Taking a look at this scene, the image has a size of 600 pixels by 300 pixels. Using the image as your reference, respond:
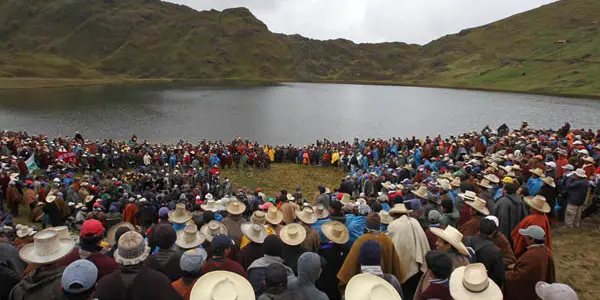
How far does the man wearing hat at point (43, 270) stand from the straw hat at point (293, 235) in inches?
131

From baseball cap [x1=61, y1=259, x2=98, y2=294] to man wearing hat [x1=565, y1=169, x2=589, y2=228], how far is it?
12.5 metres

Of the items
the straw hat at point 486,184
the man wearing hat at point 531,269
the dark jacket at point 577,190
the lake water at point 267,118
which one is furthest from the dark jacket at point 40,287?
the lake water at point 267,118

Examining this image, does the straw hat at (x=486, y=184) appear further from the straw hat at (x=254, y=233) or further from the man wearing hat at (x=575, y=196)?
the straw hat at (x=254, y=233)

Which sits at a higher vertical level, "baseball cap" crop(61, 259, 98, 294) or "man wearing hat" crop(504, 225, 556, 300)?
"baseball cap" crop(61, 259, 98, 294)

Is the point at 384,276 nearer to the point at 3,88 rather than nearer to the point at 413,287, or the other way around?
the point at 413,287

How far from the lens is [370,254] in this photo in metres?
5.25

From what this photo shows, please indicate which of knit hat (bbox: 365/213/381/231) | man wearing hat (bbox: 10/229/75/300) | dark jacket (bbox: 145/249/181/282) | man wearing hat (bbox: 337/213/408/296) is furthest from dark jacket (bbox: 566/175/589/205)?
man wearing hat (bbox: 10/229/75/300)

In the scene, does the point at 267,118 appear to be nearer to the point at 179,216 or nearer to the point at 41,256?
the point at 179,216

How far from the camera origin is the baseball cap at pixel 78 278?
4023 millimetres

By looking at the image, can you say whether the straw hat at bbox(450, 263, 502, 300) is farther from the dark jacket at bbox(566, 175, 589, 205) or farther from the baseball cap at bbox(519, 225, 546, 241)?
the dark jacket at bbox(566, 175, 589, 205)

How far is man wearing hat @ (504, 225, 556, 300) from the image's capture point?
591 centimetres

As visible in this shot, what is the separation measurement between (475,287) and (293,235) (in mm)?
3169

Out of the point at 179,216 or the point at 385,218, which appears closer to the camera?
the point at 385,218

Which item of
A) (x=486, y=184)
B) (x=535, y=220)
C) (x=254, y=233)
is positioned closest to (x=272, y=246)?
(x=254, y=233)
